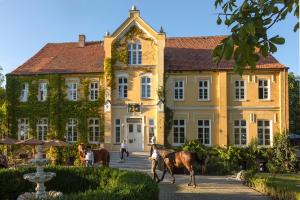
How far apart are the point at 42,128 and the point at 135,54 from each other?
973 centimetres

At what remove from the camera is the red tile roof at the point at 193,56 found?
31172 millimetres

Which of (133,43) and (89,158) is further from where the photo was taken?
(133,43)

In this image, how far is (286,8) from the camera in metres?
4.84

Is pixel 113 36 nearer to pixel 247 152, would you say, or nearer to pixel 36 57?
pixel 36 57

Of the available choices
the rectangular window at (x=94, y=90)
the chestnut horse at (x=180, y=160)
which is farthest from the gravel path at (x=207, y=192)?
the rectangular window at (x=94, y=90)

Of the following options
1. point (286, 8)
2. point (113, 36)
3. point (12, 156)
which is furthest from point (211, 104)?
point (286, 8)

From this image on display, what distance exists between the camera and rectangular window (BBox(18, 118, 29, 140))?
1296 inches

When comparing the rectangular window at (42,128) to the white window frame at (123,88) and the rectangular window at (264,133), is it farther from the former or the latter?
the rectangular window at (264,133)

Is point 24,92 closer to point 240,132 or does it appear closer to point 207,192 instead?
point 240,132

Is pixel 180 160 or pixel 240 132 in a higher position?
pixel 240 132

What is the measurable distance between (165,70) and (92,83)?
19.9ft

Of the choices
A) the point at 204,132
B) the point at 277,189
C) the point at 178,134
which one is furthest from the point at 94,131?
the point at 277,189

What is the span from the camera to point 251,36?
4.30m

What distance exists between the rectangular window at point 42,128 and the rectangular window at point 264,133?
667 inches
